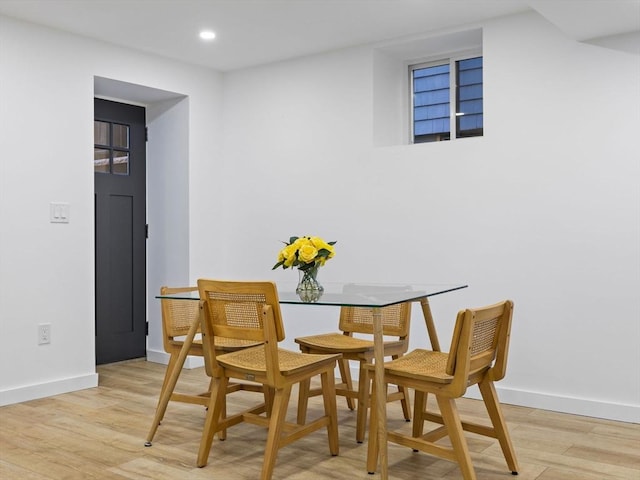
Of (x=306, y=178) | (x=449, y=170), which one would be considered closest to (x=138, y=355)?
(x=306, y=178)

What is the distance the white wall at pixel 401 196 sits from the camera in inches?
142

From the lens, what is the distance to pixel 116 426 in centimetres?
342

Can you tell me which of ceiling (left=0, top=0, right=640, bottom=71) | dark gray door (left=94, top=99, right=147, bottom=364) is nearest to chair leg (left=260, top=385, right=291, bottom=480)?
ceiling (left=0, top=0, right=640, bottom=71)

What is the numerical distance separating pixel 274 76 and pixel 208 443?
308cm

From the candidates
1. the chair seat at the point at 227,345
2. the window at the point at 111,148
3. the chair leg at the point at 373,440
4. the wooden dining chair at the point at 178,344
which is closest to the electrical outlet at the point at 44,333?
the wooden dining chair at the point at 178,344

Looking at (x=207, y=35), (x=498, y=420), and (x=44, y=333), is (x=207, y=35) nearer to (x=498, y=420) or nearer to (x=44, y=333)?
(x=44, y=333)

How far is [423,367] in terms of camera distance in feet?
8.58

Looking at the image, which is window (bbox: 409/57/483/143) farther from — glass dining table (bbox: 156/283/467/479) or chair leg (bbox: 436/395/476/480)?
chair leg (bbox: 436/395/476/480)

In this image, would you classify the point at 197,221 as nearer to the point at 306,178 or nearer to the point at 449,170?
the point at 306,178

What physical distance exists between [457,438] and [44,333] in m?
2.84

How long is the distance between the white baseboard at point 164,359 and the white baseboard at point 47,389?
80 centimetres

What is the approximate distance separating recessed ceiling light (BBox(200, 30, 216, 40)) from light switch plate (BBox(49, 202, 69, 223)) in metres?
1.45

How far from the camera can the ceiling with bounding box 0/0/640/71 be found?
345cm

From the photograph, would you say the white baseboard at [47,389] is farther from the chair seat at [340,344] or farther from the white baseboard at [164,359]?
the chair seat at [340,344]
